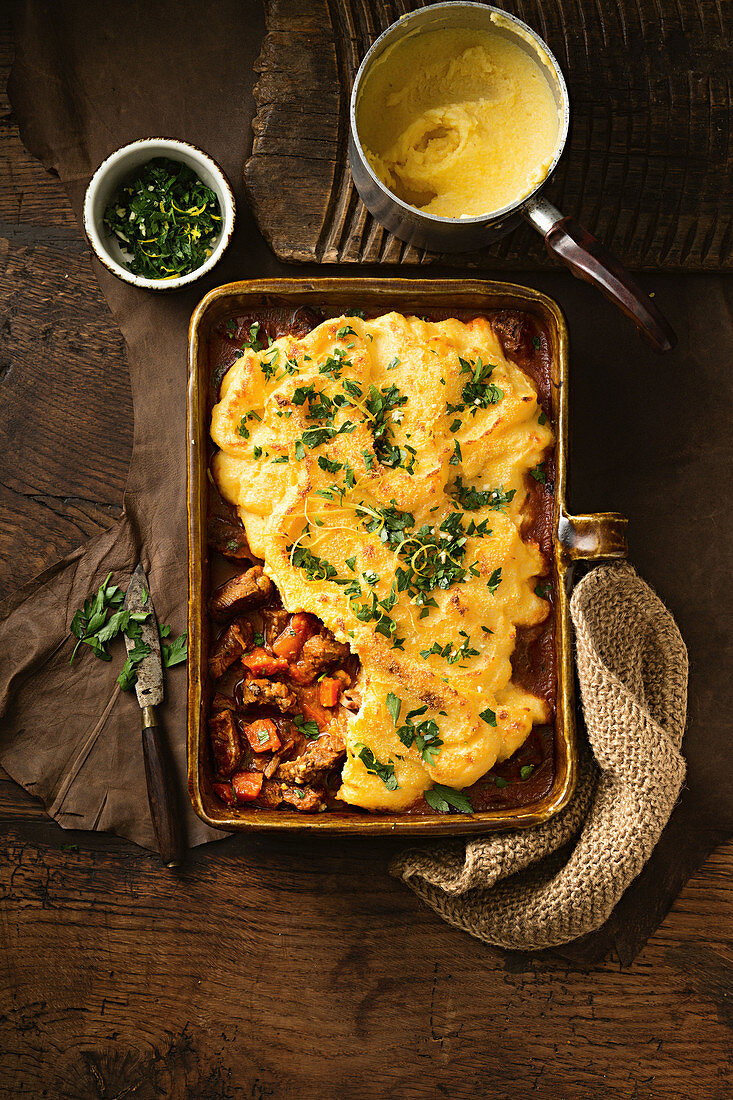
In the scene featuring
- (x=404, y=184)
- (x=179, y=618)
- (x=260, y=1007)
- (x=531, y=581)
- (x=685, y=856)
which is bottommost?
(x=260, y=1007)

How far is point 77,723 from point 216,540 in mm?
1008

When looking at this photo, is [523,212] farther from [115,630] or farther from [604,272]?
[115,630]

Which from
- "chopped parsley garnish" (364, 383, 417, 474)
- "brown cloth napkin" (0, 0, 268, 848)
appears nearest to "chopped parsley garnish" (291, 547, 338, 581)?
"chopped parsley garnish" (364, 383, 417, 474)

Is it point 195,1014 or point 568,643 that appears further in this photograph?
point 195,1014

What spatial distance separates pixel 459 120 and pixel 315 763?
236cm

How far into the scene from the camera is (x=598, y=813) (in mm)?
2969

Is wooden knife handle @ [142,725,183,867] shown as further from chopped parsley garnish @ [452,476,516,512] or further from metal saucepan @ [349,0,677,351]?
metal saucepan @ [349,0,677,351]

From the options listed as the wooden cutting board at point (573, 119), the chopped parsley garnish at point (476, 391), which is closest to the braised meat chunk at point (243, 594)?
the chopped parsley garnish at point (476, 391)

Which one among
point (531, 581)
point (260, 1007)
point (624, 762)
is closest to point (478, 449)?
point (531, 581)

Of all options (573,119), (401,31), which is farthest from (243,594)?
(573,119)

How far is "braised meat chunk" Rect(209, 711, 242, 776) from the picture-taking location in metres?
2.83

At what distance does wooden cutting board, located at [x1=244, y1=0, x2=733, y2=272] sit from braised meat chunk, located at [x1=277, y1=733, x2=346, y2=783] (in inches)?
74.3

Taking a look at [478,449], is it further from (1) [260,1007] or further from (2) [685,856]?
(1) [260,1007]

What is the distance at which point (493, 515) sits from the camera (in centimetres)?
281
